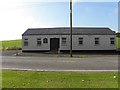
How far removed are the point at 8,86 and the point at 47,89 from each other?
1416 mm

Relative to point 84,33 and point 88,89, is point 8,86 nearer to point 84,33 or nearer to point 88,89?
point 88,89

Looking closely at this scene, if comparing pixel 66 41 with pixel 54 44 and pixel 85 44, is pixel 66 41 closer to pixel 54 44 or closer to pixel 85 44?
pixel 54 44

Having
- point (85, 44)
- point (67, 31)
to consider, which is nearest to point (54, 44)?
point (67, 31)

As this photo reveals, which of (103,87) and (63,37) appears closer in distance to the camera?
(103,87)

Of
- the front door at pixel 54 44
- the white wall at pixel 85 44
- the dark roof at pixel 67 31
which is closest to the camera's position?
the white wall at pixel 85 44

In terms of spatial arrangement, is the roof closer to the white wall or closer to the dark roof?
the dark roof

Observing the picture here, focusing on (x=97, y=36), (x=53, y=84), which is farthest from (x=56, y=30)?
(x=53, y=84)

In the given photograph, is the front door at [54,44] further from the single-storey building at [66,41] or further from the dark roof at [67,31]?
the dark roof at [67,31]

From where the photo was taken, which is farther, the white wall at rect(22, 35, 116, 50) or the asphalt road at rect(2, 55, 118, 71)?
the white wall at rect(22, 35, 116, 50)

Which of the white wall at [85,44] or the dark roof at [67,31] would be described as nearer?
the white wall at [85,44]

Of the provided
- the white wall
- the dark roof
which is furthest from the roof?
the white wall

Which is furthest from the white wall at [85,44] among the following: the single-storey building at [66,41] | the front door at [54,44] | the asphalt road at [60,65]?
the asphalt road at [60,65]

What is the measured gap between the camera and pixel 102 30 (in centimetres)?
5656

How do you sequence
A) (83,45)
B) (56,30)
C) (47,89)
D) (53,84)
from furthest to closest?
(56,30) → (83,45) → (53,84) → (47,89)
